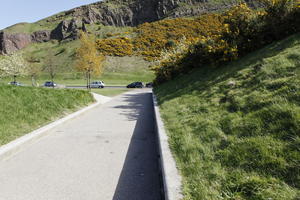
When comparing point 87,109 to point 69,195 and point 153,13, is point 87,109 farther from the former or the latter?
point 153,13

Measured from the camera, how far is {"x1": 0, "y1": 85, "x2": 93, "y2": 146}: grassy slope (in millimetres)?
6074

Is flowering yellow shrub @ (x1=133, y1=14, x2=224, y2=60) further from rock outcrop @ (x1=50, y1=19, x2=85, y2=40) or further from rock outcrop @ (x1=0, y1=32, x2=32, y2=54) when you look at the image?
rock outcrop @ (x1=0, y1=32, x2=32, y2=54)

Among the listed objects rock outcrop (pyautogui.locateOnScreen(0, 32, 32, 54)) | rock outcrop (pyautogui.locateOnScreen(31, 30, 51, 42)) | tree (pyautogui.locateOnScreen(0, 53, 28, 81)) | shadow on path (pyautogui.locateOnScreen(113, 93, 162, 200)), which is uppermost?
rock outcrop (pyautogui.locateOnScreen(31, 30, 51, 42))

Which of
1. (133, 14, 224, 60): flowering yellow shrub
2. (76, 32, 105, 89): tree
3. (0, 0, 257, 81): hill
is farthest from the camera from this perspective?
(0, 0, 257, 81): hill

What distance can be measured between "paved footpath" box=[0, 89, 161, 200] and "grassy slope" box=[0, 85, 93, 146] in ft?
2.42

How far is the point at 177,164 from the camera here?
3.58 m

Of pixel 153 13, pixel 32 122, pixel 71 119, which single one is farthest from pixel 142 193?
pixel 153 13

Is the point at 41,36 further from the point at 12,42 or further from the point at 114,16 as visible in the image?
the point at 114,16

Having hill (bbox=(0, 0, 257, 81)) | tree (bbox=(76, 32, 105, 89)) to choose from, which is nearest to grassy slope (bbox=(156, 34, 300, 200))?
tree (bbox=(76, 32, 105, 89))

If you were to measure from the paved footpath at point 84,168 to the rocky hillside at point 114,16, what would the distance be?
86.0m

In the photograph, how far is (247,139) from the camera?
3.59 metres

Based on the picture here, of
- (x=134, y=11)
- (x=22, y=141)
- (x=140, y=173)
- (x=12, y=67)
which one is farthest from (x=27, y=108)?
(x=134, y=11)

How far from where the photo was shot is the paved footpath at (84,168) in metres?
3.34

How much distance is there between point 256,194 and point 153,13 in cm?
11164
